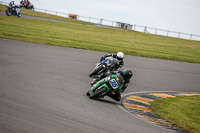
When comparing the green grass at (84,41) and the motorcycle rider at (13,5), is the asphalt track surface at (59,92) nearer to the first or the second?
the green grass at (84,41)

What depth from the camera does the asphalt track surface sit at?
6516 millimetres

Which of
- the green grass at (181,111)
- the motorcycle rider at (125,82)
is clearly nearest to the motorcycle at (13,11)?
the green grass at (181,111)

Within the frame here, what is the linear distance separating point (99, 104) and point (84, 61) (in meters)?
7.82

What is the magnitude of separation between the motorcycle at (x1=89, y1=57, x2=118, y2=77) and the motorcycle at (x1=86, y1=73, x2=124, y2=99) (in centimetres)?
320

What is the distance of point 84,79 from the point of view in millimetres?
12617

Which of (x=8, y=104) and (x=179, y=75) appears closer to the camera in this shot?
(x=8, y=104)

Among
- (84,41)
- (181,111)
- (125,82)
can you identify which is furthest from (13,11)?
(181,111)

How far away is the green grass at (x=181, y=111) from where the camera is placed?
8969 millimetres

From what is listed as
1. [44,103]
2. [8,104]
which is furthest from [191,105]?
[8,104]

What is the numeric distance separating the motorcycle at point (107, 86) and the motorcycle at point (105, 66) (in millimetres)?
3198

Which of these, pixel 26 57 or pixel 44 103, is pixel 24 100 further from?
pixel 26 57

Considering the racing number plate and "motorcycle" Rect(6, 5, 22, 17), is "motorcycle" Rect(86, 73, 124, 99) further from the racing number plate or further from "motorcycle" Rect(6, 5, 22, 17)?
"motorcycle" Rect(6, 5, 22, 17)

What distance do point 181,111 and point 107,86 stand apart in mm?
2811

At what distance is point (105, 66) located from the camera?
42.5ft
